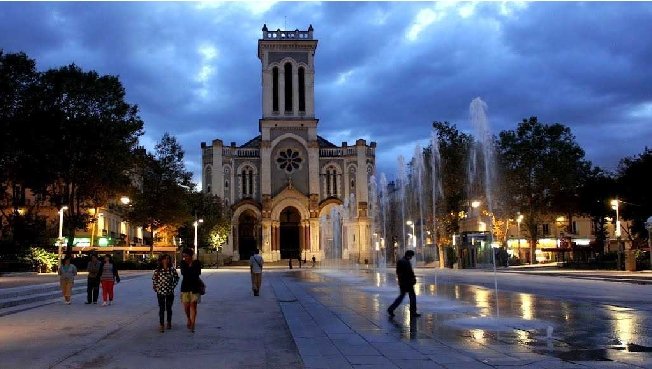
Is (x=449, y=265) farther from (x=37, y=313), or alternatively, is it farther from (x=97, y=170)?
(x=37, y=313)

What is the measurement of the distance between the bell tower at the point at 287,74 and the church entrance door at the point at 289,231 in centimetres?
1186

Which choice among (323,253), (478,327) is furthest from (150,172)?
(478,327)

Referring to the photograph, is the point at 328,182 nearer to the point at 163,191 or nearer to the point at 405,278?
the point at 163,191

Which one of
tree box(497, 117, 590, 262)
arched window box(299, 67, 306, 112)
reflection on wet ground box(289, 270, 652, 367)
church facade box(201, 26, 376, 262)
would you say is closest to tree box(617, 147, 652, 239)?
tree box(497, 117, 590, 262)

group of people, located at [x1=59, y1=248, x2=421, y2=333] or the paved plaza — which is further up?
group of people, located at [x1=59, y1=248, x2=421, y2=333]

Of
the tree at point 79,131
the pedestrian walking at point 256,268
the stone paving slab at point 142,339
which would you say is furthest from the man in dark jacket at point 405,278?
the tree at point 79,131

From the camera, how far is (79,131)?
138 ft

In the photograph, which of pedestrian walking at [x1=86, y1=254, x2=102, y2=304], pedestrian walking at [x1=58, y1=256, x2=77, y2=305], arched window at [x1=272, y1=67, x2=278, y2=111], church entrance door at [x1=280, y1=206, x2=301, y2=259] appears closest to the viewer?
pedestrian walking at [x1=86, y1=254, x2=102, y2=304]

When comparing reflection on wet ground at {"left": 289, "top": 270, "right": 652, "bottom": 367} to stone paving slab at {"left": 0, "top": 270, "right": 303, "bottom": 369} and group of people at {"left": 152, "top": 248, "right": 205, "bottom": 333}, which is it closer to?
stone paving slab at {"left": 0, "top": 270, "right": 303, "bottom": 369}

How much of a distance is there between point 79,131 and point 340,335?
35.2m

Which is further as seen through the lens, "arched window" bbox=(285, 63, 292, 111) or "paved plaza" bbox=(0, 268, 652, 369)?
"arched window" bbox=(285, 63, 292, 111)

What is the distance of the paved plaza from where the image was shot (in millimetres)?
9000

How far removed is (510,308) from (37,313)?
12.5m

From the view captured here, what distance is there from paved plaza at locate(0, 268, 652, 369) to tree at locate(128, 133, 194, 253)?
37.5 m
